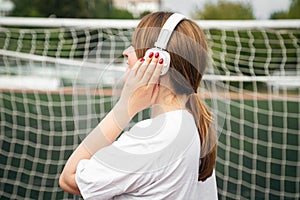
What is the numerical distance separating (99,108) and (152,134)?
34cm

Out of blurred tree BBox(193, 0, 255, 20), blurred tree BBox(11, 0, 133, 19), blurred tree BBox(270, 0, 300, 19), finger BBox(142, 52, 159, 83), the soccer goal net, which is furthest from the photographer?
blurred tree BBox(11, 0, 133, 19)

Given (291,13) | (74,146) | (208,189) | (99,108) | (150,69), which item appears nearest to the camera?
(150,69)

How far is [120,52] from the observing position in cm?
99

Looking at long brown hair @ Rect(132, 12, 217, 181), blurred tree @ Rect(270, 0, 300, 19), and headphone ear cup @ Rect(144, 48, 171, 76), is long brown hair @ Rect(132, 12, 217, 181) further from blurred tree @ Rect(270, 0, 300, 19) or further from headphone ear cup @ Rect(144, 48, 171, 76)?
blurred tree @ Rect(270, 0, 300, 19)

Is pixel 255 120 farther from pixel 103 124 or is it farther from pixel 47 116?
pixel 103 124

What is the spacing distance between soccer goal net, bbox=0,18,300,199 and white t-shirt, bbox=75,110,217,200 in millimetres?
74

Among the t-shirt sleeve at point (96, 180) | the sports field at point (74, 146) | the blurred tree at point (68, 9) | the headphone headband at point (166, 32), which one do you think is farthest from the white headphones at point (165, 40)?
the blurred tree at point (68, 9)

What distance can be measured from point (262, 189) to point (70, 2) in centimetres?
1332

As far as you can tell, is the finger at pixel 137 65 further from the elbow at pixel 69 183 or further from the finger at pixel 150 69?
the elbow at pixel 69 183

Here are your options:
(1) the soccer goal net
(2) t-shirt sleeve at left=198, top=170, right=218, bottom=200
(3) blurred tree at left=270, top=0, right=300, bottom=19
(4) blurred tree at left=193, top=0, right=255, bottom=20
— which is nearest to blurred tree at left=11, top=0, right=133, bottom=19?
(4) blurred tree at left=193, top=0, right=255, bottom=20

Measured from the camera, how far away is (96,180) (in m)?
0.87

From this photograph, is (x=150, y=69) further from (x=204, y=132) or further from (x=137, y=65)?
(x=204, y=132)

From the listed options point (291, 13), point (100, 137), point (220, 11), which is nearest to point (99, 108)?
point (100, 137)

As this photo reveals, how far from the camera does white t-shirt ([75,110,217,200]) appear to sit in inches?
34.1
